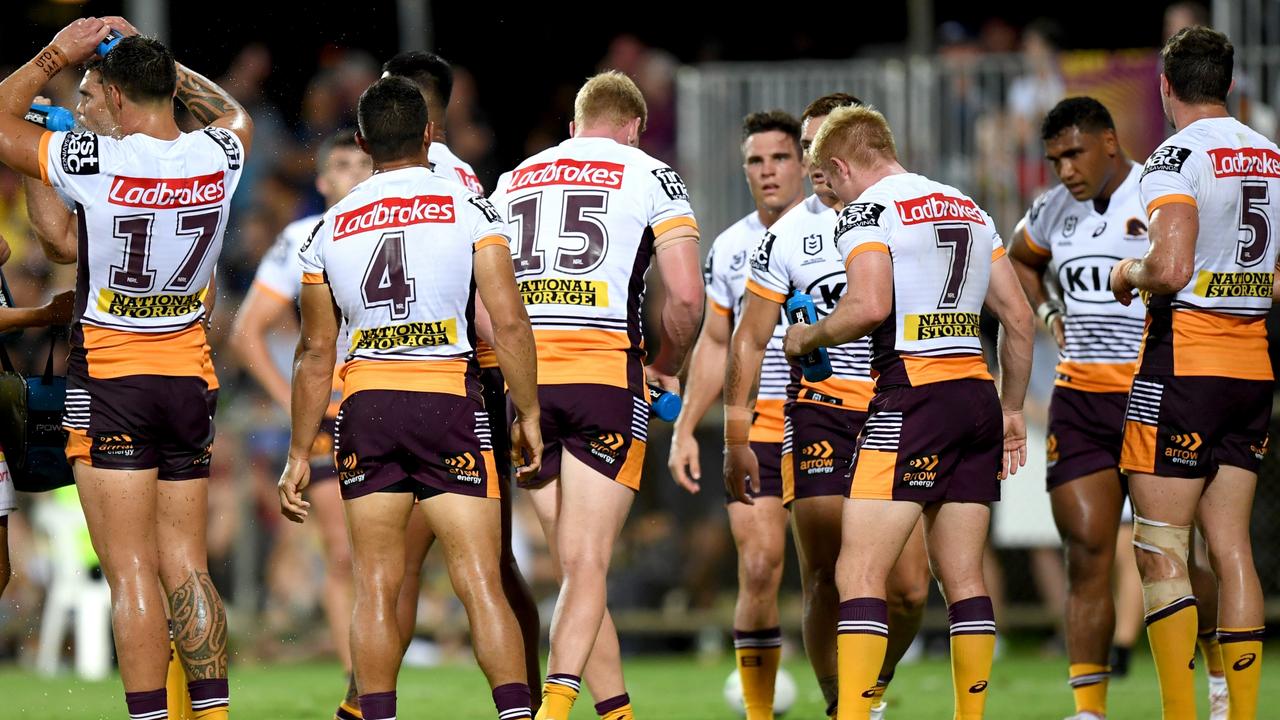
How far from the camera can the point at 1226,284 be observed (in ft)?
24.1

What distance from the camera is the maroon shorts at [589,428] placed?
7109mm

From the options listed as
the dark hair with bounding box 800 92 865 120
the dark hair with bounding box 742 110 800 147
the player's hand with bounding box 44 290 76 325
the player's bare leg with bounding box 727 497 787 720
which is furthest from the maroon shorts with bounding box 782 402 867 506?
the player's hand with bounding box 44 290 76 325

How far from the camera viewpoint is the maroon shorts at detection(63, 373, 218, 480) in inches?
267

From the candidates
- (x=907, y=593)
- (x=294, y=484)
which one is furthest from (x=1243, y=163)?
(x=294, y=484)

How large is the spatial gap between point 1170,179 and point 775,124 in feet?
7.54

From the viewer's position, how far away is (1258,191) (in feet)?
23.9

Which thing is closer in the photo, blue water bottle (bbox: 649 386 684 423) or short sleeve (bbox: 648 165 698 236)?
short sleeve (bbox: 648 165 698 236)

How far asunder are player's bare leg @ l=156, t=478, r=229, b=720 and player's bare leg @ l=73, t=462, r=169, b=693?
12cm

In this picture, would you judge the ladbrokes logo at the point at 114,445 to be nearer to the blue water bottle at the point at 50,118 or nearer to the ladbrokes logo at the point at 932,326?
the blue water bottle at the point at 50,118

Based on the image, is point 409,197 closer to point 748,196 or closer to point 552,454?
point 552,454

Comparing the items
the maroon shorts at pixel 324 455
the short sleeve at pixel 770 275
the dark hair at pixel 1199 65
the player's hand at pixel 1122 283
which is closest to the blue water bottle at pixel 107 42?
the maroon shorts at pixel 324 455

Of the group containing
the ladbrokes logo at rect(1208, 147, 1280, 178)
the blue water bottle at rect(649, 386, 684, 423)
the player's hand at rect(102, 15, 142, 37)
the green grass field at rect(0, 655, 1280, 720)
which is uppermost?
the player's hand at rect(102, 15, 142, 37)

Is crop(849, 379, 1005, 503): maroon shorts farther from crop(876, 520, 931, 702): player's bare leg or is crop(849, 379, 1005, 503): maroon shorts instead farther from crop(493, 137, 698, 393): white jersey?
crop(493, 137, 698, 393): white jersey

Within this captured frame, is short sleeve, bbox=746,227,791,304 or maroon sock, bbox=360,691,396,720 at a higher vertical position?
short sleeve, bbox=746,227,791,304
